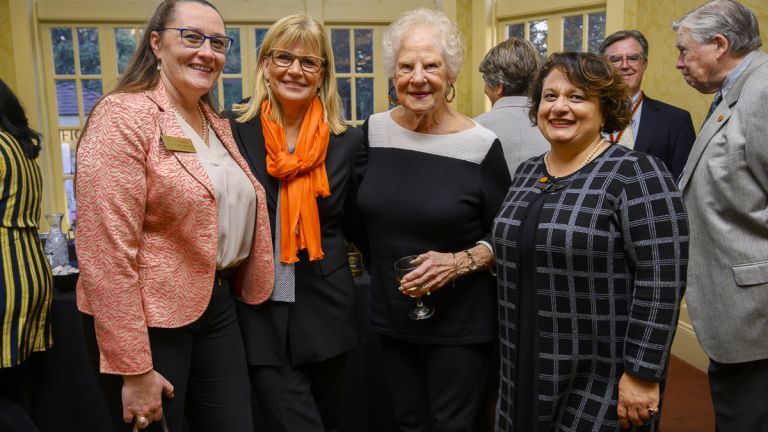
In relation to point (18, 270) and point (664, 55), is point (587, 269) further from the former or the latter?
→ point (664, 55)

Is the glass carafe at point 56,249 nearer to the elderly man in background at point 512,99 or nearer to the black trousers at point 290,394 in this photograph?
the black trousers at point 290,394

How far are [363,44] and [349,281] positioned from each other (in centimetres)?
378

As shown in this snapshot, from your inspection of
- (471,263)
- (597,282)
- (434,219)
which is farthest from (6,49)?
(597,282)

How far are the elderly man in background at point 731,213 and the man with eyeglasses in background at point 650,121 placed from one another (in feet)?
2.80

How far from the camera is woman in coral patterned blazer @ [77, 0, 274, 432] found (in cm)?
128

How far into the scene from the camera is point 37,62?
4.72 meters

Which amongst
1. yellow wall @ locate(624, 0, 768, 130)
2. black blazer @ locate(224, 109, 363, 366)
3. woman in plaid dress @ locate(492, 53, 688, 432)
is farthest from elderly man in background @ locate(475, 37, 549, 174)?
yellow wall @ locate(624, 0, 768, 130)

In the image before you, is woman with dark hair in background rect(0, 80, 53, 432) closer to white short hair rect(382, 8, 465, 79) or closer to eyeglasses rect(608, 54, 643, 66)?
white short hair rect(382, 8, 465, 79)

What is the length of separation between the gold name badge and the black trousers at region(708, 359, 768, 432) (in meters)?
1.93

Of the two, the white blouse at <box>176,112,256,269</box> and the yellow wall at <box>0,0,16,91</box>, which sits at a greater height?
the yellow wall at <box>0,0,16,91</box>

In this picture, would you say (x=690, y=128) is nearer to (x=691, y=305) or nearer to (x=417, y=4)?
(x=691, y=305)

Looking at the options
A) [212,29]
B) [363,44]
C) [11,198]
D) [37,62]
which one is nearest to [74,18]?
[37,62]

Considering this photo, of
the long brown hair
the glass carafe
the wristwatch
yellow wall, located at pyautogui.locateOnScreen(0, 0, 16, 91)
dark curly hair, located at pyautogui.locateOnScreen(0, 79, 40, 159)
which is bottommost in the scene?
the glass carafe

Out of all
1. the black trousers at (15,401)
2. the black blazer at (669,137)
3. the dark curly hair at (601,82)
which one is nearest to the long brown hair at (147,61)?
the dark curly hair at (601,82)
